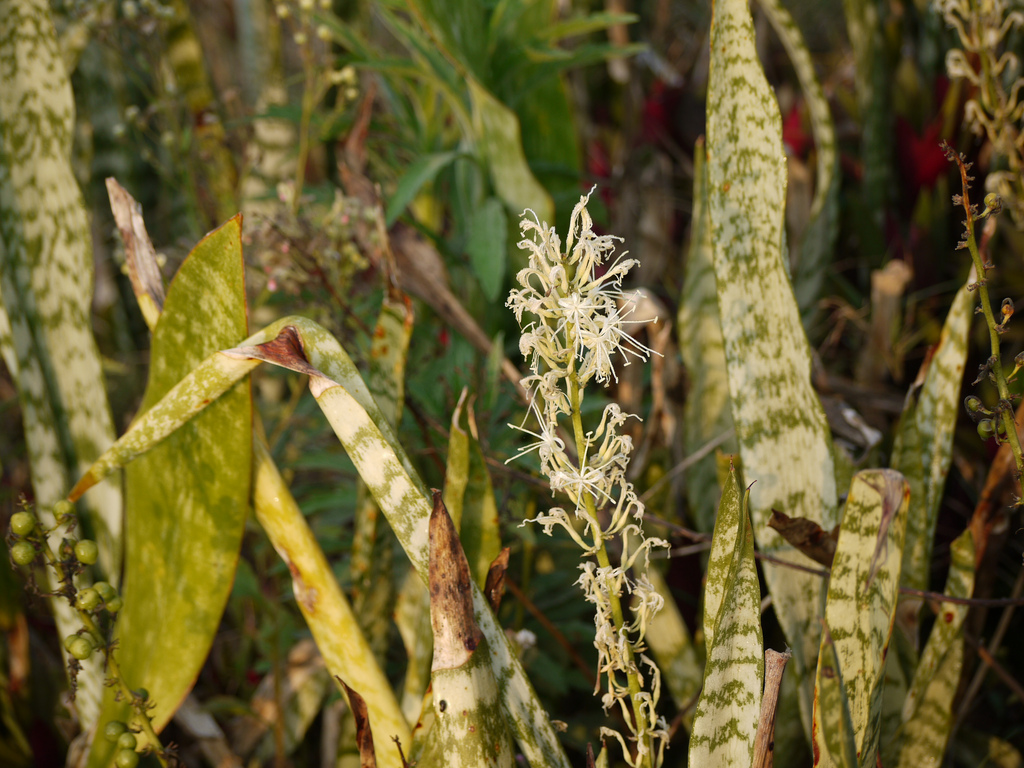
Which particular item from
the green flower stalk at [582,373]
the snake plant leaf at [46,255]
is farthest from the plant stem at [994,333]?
the snake plant leaf at [46,255]

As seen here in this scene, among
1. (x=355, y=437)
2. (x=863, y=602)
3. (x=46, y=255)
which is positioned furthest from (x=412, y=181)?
(x=863, y=602)

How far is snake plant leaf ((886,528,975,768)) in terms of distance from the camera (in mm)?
501

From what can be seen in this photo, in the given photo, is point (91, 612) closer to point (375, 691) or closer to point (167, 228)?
point (375, 691)

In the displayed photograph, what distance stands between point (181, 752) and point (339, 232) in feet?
1.68

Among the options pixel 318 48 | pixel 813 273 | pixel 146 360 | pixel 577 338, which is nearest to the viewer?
pixel 577 338

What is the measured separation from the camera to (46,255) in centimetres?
60

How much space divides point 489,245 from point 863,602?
0.47 metres

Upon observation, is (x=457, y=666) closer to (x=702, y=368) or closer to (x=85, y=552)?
(x=85, y=552)

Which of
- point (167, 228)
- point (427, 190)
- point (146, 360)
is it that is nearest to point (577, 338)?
point (427, 190)

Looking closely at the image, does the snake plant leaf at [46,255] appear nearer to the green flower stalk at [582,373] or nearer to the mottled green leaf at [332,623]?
the mottled green leaf at [332,623]

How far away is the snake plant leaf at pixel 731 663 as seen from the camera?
1.22 ft

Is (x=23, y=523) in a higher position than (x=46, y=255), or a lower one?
lower

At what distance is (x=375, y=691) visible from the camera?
471 millimetres

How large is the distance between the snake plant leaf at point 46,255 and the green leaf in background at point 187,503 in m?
0.09
